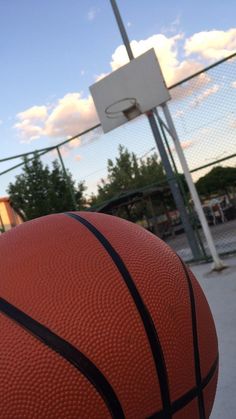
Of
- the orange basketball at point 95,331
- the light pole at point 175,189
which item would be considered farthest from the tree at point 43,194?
the orange basketball at point 95,331

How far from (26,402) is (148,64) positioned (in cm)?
564

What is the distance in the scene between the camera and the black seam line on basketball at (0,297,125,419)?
1.32 meters

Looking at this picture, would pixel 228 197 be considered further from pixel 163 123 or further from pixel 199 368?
pixel 199 368

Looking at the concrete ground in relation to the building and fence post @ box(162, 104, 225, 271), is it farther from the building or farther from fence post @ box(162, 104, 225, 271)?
the building

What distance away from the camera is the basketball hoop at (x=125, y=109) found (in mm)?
6523

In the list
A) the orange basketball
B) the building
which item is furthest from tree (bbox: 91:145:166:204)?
the orange basketball

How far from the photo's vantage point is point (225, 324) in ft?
11.4

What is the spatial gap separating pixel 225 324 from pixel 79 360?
2392mm

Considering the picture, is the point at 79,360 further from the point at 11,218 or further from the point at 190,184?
the point at 11,218

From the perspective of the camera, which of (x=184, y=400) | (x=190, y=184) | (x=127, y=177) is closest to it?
(x=184, y=400)

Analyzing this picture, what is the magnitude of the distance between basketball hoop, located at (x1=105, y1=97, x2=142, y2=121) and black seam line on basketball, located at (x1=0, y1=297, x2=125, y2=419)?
5.45 m

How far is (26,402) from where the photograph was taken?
128 cm

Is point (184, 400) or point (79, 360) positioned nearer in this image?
point (79, 360)

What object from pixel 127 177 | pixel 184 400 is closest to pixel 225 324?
pixel 184 400
